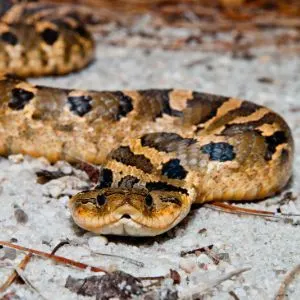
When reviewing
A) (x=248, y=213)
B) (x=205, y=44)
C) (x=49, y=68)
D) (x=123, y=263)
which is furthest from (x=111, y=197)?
(x=205, y=44)

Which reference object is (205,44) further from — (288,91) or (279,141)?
(279,141)

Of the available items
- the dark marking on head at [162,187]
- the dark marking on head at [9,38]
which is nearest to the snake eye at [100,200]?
the dark marking on head at [162,187]

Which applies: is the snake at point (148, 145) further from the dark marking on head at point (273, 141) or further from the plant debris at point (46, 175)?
the plant debris at point (46, 175)

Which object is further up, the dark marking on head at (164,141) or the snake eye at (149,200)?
the dark marking on head at (164,141)

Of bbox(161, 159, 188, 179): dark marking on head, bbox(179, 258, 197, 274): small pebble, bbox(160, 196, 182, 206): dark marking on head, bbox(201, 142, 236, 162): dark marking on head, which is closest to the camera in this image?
bbox(179, 258, 197, 274): small pebble

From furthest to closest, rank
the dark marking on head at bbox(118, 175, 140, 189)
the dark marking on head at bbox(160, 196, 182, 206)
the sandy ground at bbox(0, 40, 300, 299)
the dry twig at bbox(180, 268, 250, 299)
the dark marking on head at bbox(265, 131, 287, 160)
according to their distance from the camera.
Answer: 1. the dark marking on head at bbox(265, 131, 287, 160)
2. the dark marking on head at bbox(118, 175, 140, 189)
3. the dark marking on head at bbox(160, 196, 182, 206)
4. the sandy ground at bbox(0, 40, 300, 299)
5. the dry twig at bbox(180, 268, 250, 299)

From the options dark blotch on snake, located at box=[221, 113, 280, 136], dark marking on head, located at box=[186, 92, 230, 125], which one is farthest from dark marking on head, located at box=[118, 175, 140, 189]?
dark marking on head, located at box=[186, 92, 230, 125]

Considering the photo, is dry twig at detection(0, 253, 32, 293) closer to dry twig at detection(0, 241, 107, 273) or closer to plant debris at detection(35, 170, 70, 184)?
dry twig at detection(0, 241, 107, 273)
